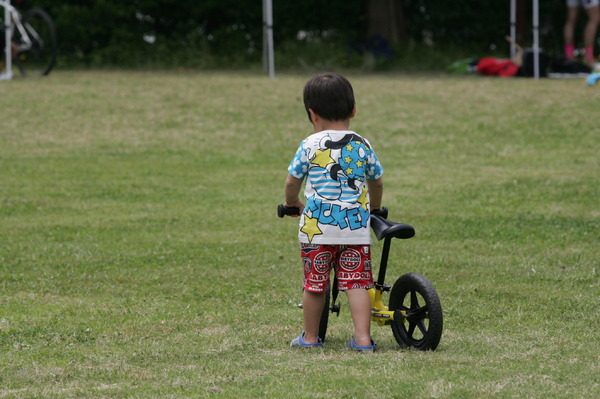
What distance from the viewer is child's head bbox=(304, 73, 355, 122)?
4.77 m

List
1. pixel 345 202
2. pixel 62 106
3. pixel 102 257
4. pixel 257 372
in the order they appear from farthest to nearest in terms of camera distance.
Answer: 1. pixel 62 106
2. pixel 102 257
3. pixel 345 202
4. pixel 257 372

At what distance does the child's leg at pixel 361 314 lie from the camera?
15.8ft

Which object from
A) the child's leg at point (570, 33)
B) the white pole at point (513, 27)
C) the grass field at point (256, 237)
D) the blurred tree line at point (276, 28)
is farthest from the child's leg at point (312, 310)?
the blurred tree line at point (276, 28)

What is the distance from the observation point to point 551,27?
2238cm

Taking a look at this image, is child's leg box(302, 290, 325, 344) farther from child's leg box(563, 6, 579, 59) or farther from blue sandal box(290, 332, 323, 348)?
child's leg box(563, 6, 579, 59)

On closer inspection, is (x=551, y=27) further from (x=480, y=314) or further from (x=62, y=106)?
(x=480, y=314)

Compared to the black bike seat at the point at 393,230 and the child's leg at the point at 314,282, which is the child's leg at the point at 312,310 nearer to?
the child's leg at the point at 314,282

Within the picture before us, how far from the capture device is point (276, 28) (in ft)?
72.4

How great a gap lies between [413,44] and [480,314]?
52.7ft

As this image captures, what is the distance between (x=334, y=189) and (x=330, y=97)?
0.44m

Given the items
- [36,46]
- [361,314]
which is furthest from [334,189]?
[36,46]

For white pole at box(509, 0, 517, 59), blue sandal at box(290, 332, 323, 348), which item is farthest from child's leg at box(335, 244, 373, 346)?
white pole at box(509, 0, 517, 59)

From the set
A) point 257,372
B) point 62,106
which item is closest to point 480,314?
point 257,372

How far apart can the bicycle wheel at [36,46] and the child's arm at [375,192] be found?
13.2 metres
